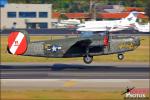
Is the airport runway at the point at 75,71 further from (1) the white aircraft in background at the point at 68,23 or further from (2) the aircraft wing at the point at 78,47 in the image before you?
(1) the white aircraft in background at the point at 68,23

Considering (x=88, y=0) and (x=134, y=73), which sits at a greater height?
(x=88, y=0)

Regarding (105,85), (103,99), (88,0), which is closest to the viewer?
(103,99)

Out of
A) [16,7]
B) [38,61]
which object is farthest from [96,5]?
[38,61]

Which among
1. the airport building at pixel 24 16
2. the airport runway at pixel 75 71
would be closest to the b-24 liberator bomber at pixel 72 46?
the airport runway at pixel 75 71

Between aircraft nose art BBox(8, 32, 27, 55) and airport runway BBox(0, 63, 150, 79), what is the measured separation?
1017 mm

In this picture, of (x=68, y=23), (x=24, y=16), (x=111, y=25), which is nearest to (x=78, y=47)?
(x=111, y=25)

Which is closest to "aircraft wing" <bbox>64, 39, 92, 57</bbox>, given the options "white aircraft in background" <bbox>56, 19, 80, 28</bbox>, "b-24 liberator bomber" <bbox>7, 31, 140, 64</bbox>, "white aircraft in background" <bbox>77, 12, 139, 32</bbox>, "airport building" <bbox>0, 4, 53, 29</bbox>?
"b-24 liberator bomber" <bbox>7, 31, 140, 64</bbox>

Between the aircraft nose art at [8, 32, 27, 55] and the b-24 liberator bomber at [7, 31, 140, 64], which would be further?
the b-24 liberator bomber at [7, 31, 140, 64]

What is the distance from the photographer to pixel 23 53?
31188 mm

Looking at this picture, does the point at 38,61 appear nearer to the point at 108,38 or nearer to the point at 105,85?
the point at 108,38

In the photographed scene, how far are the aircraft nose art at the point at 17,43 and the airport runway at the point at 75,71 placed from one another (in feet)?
3.34

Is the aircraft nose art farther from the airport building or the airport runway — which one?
the airport building

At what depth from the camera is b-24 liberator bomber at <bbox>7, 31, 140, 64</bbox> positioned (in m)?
31.1

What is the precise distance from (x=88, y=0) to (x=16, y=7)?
28991mm
